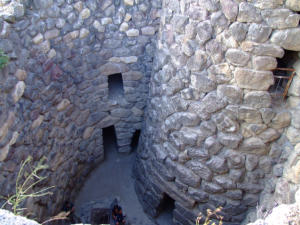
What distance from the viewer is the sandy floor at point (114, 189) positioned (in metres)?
5.14

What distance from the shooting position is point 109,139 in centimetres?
628

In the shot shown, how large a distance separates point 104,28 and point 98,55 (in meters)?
0.43

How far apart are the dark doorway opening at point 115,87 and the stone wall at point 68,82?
0.06m

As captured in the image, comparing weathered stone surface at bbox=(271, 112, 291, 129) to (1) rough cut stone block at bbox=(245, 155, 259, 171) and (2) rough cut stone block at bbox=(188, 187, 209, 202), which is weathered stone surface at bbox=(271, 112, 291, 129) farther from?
(2) rough cut stone block at bbox=(188, 187, 209, 202)

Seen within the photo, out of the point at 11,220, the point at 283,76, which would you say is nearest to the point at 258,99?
the point at 283,76

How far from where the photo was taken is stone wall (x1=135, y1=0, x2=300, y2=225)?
3.01 meters

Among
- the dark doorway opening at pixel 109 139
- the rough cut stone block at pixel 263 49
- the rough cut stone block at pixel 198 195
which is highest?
the rough cut stone block at pixel 263 49

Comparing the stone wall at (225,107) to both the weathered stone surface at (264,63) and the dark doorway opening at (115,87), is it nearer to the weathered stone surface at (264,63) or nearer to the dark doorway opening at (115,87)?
the weathered stone surface at (264,63)

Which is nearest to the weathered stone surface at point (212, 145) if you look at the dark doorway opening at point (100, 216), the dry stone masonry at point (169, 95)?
the dry stone masonry at point (169, 95)

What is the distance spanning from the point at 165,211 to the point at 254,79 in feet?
9.55

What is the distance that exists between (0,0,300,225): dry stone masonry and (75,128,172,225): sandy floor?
0.24 meters

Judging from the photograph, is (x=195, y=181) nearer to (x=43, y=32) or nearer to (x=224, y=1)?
(x=224, y=1)

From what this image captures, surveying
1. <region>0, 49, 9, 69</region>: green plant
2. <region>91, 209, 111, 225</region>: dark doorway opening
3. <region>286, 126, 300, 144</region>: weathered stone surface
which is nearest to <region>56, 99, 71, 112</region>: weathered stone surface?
<region>0, 49, 9, 69</region>: green plant

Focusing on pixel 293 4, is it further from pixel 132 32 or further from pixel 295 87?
pixel 132 32
